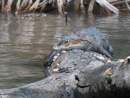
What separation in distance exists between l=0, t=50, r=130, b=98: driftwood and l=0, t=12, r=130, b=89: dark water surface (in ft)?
3.43

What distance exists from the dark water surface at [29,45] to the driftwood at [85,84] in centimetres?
104

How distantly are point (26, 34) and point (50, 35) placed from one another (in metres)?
0.70

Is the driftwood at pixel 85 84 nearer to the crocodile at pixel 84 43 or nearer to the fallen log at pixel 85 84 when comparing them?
the fallen log at pixel 85 84

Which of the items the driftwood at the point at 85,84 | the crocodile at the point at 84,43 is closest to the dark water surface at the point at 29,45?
the crocodile at the point at 84,43

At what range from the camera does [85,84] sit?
8.34 feet

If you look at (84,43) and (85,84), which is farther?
(84,43)

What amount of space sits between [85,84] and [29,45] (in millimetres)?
3674

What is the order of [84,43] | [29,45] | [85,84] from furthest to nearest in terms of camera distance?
[29,45] < [84,43] < [85,84]

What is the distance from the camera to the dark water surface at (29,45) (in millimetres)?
4004

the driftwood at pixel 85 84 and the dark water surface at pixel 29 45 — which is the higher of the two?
the driftwood at pixel 85 84

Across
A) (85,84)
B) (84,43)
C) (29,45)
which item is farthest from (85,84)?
(29,45)

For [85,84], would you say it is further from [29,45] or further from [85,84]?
[29,45]

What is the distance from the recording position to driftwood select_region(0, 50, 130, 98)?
2.18 metres

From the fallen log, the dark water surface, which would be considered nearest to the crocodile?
the dark water surface
